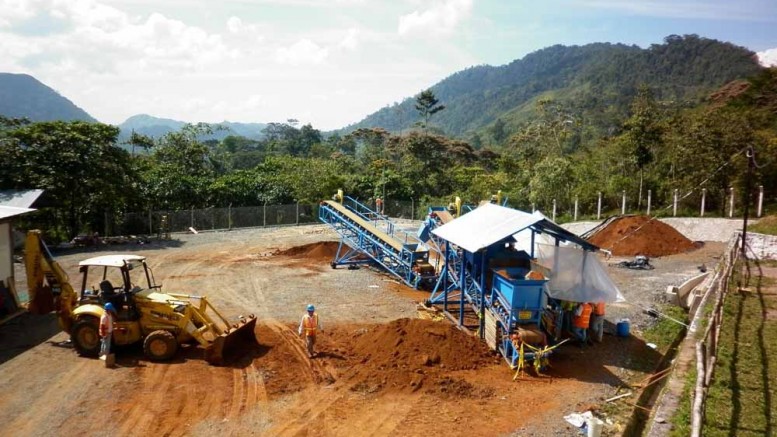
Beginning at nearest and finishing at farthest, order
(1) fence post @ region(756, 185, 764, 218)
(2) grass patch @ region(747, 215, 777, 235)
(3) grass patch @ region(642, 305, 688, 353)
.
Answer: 1. (3) grass patch @ region(642, 305, 688, 353)
2. (2) grass patch @ region(747, 215, 777, 235)
3. (1) fence post @ region(756, 185, 764, 218)

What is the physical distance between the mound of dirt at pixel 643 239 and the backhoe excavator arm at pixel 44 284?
70.4 feet

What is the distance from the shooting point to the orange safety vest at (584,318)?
12.1m

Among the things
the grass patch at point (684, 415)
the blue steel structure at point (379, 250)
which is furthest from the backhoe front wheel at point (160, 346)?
the grass patch at point (684, 415)

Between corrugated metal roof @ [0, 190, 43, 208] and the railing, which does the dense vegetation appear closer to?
corrugated metal roof @ [0, 190, 43, 208]

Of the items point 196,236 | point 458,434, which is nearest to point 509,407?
point 458,434

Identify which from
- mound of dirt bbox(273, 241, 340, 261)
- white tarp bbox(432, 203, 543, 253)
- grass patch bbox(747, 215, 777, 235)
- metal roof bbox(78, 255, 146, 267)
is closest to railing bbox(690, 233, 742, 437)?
white tarp bbox(432, 203, 543, 253)

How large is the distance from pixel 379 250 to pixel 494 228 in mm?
8136

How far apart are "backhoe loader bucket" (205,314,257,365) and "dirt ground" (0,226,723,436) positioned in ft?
0.78

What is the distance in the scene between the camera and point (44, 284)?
13.8 meters

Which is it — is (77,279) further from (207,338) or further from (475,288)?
(475,288)

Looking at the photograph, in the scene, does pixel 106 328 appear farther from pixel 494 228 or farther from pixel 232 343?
pixel 494 228

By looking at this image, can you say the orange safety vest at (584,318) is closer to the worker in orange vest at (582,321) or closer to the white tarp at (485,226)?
the worker in orange vest at (582,321)

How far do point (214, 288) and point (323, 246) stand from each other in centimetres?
676

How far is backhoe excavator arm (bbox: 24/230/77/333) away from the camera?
11.6 m
